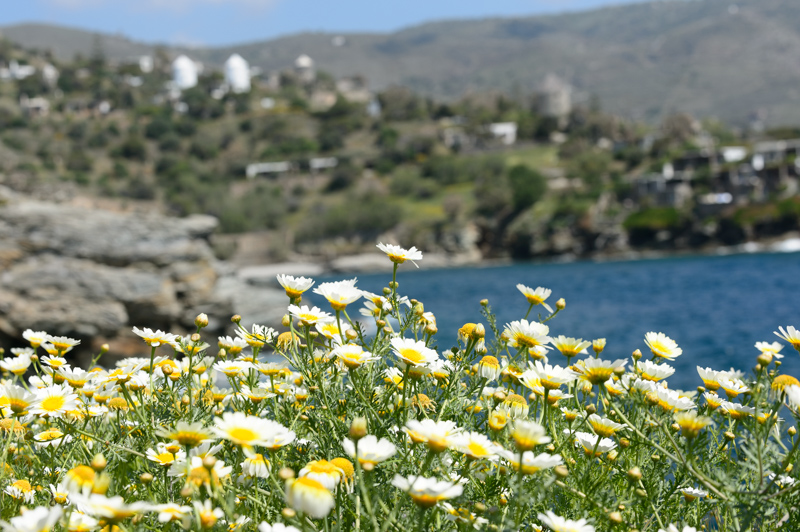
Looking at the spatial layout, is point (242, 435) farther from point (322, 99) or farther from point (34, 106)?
point (322, 99)

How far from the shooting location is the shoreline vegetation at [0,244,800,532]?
1.31m

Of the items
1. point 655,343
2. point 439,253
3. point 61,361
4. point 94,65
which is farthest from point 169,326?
point 94,65

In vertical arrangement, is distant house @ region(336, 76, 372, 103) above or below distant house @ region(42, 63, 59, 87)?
below

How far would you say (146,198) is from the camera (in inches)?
2598

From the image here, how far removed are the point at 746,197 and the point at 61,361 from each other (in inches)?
2310

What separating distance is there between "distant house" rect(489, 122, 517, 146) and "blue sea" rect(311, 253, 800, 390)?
1761 inches

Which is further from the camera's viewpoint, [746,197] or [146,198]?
[146,198]

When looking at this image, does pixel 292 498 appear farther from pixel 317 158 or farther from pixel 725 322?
pixel 317 158

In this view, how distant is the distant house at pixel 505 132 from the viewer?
279 ft

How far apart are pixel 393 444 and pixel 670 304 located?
24.6 m

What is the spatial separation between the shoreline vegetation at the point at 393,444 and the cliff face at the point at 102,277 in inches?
445

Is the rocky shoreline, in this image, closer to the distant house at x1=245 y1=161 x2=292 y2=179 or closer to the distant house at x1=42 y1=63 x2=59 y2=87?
the distant house at x1=245 y1=161 x2=292 y2=179

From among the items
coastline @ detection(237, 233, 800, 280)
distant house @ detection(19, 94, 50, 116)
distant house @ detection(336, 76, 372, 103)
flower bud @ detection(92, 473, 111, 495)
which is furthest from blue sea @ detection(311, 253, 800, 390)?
distant house @ detection(336, 76, 372, 103)

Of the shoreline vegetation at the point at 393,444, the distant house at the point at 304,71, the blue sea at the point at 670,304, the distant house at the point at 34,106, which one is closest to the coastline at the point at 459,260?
the blue sea at the point at 670,304
